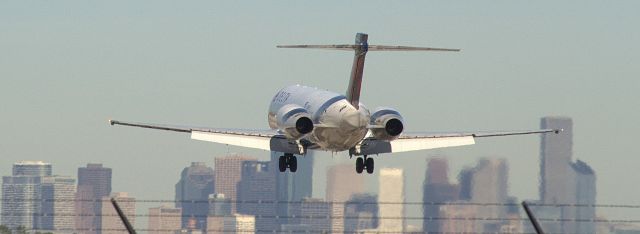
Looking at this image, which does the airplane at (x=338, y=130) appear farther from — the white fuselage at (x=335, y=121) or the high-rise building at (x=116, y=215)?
the high-rise building at (x=116, y=215)

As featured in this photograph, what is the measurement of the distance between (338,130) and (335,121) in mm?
482

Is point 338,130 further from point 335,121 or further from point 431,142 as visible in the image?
point 431,142

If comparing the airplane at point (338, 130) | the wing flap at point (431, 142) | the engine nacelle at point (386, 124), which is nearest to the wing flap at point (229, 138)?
the airplane at point (338, 130)

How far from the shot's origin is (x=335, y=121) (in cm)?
8138

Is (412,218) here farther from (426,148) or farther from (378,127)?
(426,148)

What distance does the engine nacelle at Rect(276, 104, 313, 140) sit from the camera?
83.8m

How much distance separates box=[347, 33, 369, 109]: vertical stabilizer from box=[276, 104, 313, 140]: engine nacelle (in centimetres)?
237

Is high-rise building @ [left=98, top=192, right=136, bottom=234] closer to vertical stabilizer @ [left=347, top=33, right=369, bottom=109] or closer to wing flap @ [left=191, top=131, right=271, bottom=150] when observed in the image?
wing flap @ [left=191, top=131, right=271, bottom=150]

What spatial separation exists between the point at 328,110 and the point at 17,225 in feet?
77.4

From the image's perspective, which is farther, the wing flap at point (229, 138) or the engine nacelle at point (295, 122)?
the wing flap at point (229, 138)

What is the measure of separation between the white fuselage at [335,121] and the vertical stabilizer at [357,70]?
39cm

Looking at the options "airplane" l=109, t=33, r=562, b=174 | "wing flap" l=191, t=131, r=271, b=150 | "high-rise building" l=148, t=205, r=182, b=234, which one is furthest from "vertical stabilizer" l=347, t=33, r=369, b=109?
"high-rise building" l=148, t=205, r=182, b=234

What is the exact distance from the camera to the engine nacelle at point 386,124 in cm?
8269

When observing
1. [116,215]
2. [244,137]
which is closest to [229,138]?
[244,137]
